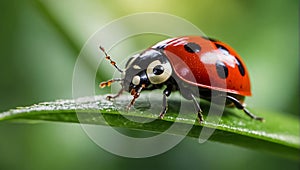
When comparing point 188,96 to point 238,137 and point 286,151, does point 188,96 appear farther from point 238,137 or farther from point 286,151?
point 286,151

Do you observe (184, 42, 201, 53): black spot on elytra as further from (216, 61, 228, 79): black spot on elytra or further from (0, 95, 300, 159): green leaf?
(0, 95, 300, 159): green leaf

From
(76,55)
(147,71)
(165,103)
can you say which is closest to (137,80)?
(147,71)

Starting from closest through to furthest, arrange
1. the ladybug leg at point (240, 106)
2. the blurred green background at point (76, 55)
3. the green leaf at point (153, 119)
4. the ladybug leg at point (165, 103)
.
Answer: the green leaf at point (153, 119)
the ladybug leg at point (165, 103)
the ladybug leg at point (240, 106)
the blurred green background at point (76, 55)

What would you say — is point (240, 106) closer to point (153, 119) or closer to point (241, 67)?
point (241, 67)

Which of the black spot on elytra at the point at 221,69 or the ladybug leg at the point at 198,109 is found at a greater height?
the black spot on elytra at the point at 221,69

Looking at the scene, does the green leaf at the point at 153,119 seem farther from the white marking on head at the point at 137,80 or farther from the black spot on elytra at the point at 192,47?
the black spot on elytra at the point at 192,47

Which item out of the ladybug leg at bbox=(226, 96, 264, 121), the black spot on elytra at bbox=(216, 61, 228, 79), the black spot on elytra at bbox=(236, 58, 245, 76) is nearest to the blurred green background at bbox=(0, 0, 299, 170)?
the ladybug leg at bbox=(226, 96, 264, 121)

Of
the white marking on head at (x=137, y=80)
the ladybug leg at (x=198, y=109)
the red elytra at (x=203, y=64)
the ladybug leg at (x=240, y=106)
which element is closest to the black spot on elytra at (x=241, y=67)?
the red elytra at (x=203, y=64)
